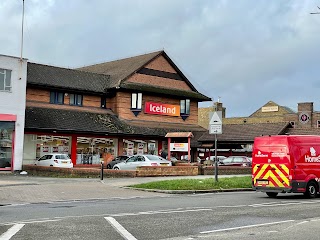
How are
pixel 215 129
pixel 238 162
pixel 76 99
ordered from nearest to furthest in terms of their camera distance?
1. pixel 215 129
2. pixel 238 162
3. pixel 76 99

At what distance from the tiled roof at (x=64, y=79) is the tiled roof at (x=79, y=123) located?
2.20 metres

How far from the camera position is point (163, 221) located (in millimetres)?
11398

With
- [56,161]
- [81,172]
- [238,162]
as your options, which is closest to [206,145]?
[238,162]

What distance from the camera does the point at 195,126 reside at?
4900 cm

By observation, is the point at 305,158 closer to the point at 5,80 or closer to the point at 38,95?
the point at 5,80

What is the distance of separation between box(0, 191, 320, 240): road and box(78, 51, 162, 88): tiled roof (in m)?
28.6

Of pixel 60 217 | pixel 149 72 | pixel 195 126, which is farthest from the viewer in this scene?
pixel 195 126

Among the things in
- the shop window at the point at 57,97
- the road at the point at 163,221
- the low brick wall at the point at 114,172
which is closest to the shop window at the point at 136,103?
the shop window at the point at 57,97

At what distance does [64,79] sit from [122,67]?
797 centimetres

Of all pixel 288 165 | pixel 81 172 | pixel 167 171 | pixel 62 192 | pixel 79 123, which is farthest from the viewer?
pixel 79 123

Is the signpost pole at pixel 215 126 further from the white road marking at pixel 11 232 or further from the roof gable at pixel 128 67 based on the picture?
the roof gable at pixel 128 67

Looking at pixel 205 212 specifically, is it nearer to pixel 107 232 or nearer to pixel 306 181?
pixel 107 232

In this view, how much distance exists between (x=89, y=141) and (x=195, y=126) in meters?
13.0

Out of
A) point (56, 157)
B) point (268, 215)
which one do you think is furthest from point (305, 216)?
point (56, 157)
